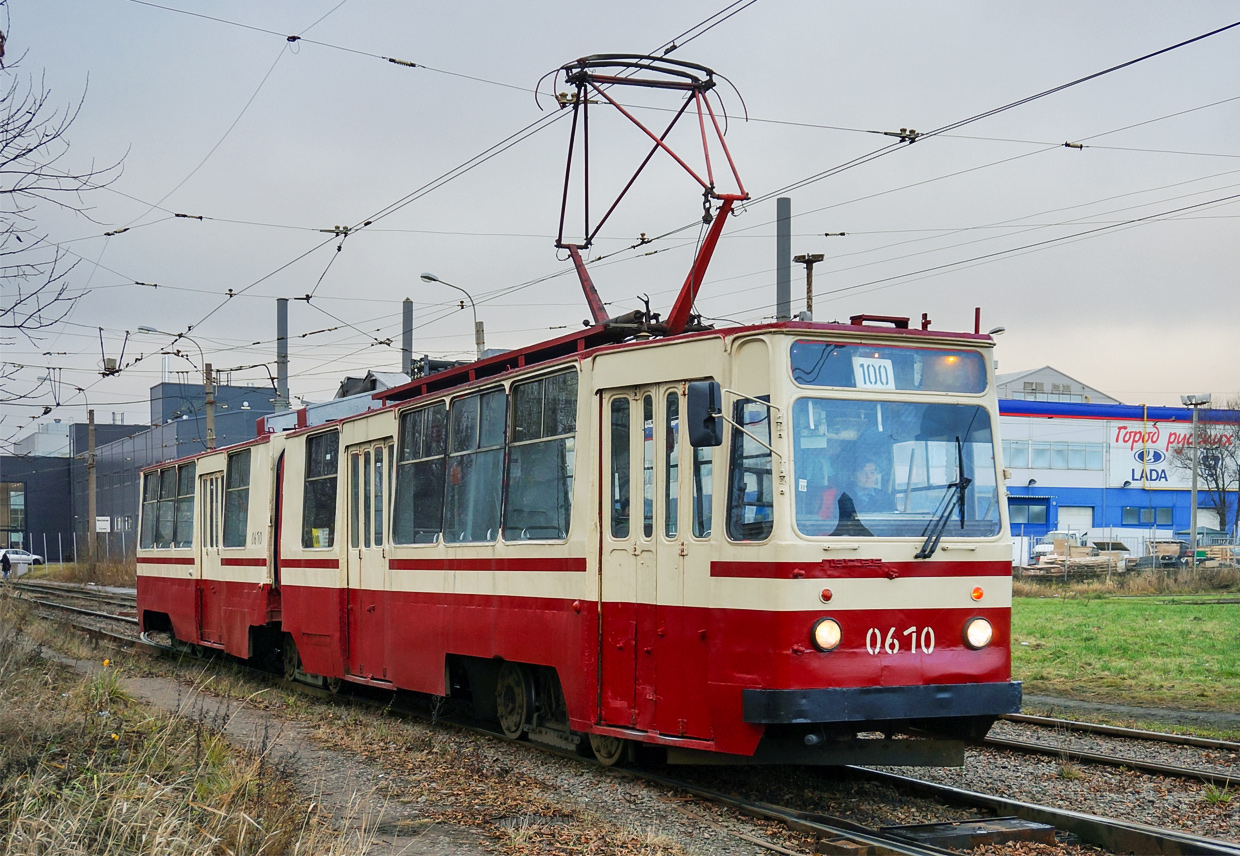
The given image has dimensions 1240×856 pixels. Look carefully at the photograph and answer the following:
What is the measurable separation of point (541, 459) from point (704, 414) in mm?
2304

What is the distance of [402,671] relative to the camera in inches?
485

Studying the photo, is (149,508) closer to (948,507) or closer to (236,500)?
(236,500)

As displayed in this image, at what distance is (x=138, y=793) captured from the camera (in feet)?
20.8

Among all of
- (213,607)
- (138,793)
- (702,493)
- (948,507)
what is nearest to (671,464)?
(702,493)

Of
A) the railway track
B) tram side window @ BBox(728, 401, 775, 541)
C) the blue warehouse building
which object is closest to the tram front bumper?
the railway track

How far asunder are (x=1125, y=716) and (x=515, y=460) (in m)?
7.05

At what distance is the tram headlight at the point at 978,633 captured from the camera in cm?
820

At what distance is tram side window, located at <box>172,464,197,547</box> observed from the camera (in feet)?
63.4

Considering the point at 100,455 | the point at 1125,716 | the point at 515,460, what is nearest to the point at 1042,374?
the point at 100,455

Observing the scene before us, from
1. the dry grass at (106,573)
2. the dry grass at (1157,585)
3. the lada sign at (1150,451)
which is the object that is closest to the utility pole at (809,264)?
the dry grass at (1157,585)

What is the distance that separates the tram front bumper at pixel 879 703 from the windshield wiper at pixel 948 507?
840mm

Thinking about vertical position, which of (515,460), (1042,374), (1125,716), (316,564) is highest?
(1042,374)

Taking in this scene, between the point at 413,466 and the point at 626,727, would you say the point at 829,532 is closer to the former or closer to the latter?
the point at 626,727

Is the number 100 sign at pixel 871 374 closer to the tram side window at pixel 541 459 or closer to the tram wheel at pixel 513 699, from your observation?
the tram side window at pixel 541 459
